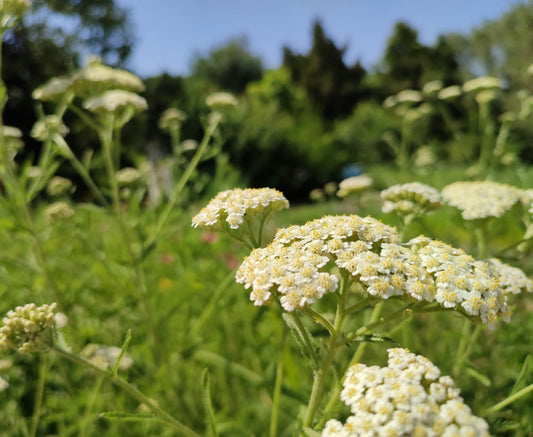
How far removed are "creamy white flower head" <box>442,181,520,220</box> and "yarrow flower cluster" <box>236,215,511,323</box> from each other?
61cm

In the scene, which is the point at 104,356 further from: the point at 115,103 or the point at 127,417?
the point at 115,103

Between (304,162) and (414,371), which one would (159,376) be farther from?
(304,162)

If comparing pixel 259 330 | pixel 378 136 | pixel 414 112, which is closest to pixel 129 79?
pixel 259 330

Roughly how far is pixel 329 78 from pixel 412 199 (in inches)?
1183

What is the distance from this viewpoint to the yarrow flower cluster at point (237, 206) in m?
1.46

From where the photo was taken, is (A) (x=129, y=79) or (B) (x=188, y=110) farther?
(B) (x=188, y=110)

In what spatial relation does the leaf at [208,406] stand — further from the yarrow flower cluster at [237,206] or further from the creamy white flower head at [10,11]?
the creamy white flower head at [10,11]

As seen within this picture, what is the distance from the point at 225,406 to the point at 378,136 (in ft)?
65.6

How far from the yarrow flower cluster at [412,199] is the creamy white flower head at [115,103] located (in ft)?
4.85

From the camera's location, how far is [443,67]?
2733 centimetres

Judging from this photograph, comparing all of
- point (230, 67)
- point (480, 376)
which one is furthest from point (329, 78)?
point (480, 376)

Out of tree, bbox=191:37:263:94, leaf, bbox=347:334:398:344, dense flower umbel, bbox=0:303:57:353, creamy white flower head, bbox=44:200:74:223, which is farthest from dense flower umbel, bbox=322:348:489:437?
tree, bbox=191:37:263:94

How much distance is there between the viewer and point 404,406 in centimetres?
97

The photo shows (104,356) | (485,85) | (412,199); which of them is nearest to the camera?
(412,199)
